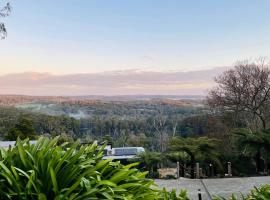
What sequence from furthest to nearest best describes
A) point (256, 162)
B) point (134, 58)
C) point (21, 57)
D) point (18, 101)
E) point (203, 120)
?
1. point (18, 101)
2. point (203, 120)
3. point (134, 58)
4. point (21, 57)
5. point (256, 162)

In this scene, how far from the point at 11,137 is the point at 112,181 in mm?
19714

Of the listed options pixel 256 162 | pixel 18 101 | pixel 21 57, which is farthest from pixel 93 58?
pixel 18 101

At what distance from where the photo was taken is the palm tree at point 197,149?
1187 centimetres

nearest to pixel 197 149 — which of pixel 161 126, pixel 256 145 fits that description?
pixel 256 145

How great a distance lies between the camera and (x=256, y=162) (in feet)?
39.9

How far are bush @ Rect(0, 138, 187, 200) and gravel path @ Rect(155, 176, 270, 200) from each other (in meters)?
5.29

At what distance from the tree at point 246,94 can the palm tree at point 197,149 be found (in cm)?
725

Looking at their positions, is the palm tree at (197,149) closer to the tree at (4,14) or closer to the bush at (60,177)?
the tree at (4,14)

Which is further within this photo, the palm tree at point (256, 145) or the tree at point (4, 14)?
the palm tree at point (256, 145)

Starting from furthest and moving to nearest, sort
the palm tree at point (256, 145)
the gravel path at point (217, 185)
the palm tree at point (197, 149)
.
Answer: the palm tree at point (197, 149) < the palm tree at point (256, 145) < the gravel path at point (217, 185)

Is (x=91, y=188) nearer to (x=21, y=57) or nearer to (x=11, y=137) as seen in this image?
(x=21, y=57)

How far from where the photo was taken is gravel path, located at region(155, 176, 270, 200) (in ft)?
25.3

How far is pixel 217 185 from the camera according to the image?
28.3ft

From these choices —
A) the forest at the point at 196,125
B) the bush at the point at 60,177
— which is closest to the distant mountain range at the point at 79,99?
the forest at the point at 196,125
